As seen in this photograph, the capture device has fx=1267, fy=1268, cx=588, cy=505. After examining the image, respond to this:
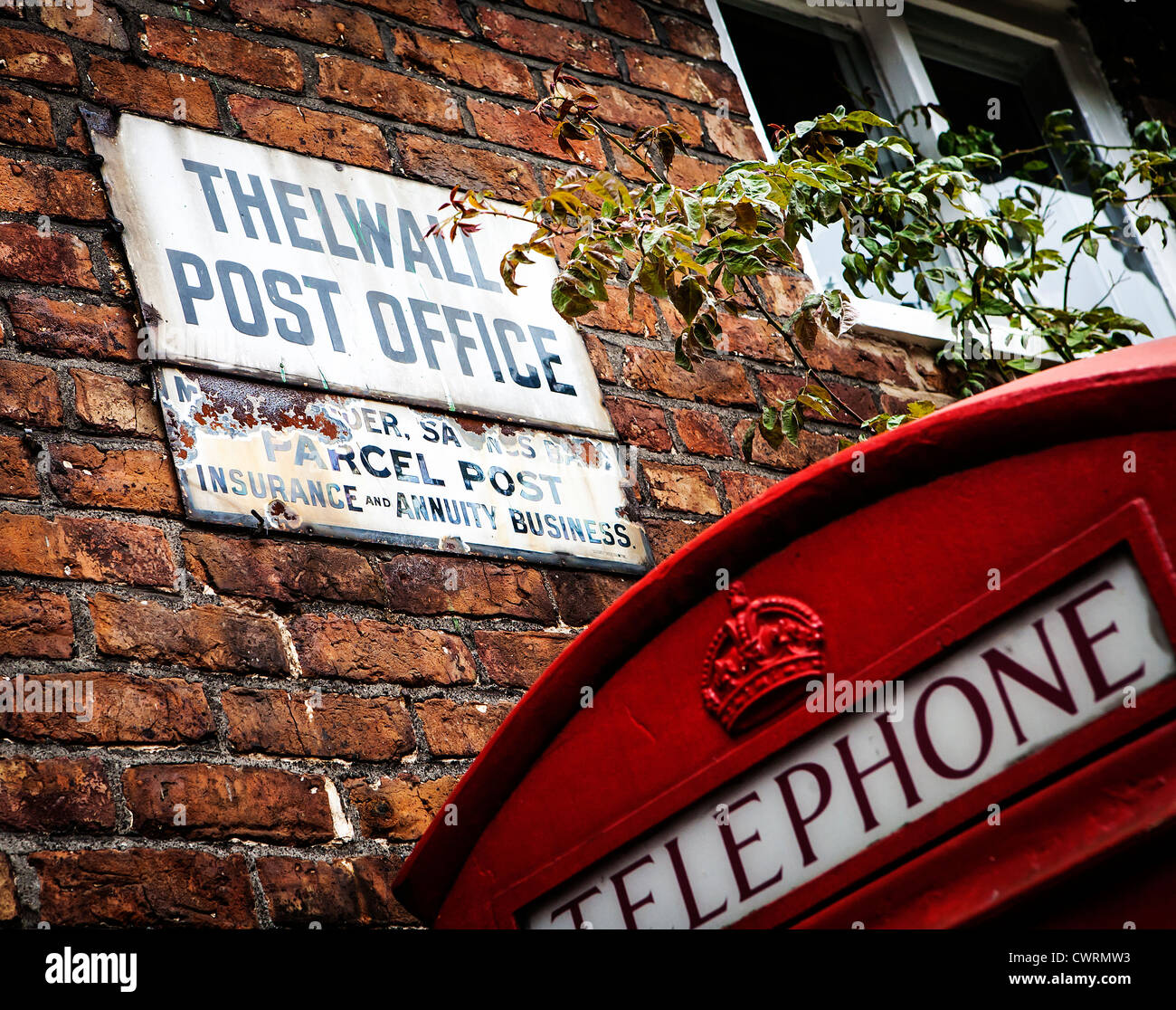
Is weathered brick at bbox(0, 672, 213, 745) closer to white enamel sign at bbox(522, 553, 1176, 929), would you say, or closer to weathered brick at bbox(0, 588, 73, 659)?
weathered brick at bbox(0, 588, 73, 659)

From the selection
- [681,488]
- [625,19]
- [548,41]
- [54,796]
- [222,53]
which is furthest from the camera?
[625,19]

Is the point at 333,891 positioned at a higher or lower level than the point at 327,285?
lower

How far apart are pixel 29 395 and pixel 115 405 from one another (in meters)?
0.12

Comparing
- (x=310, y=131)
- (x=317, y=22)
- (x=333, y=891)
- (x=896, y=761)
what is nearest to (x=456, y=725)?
(x=333, y=891)

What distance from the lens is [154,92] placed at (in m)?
2.16

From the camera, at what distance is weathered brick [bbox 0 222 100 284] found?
1.89 metres

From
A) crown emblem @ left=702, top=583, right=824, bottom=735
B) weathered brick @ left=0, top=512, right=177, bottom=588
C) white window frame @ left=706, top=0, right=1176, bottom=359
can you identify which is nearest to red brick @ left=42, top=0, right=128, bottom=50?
weathered brick @ left=0, top=512, right=177, bottom=588

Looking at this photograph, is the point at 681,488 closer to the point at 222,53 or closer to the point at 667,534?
the point at 667,534

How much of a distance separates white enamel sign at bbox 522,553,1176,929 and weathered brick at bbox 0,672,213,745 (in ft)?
2.32

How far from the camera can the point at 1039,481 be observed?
42.6 inches
